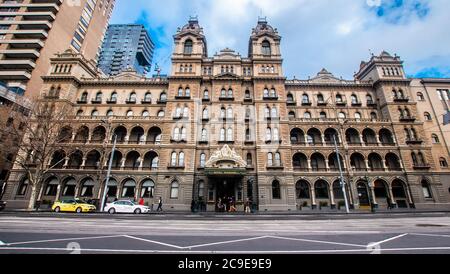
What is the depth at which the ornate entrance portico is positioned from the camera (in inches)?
1113

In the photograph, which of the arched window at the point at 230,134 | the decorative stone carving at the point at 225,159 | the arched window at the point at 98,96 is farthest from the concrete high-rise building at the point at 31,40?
the decorative stone carving at the point at 225,159

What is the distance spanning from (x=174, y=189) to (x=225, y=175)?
7.93 metres

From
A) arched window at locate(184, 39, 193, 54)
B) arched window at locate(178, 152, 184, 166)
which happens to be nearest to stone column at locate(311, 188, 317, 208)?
arched window at locate(178, 152, 184, 166)

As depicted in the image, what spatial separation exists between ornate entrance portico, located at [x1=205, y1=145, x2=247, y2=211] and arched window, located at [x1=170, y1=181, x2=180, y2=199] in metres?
4.70

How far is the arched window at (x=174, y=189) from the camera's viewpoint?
29375mm

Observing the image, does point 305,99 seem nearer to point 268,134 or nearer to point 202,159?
point 268,134

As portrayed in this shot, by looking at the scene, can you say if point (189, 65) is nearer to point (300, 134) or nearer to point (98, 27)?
point (300, 134)

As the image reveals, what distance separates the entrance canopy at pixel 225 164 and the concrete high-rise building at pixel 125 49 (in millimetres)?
101097

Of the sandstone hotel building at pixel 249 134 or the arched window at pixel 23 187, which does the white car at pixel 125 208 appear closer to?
the sandstone hotel building at pixel 249 134

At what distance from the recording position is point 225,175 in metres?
28.5

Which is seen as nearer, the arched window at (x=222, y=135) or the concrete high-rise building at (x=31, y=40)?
the arched window at (x=222, y=135)

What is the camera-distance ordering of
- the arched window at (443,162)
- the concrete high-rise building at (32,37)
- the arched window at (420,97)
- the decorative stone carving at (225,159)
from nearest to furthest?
the decorative stone carving at (225,159) → the arched window at (443,162) → the arched window at (420,97) → the concrete high-rise building at (32,37)

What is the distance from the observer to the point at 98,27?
62688 mm

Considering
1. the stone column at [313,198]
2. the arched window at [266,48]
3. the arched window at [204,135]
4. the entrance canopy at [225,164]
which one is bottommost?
the stone column at [313,198]
